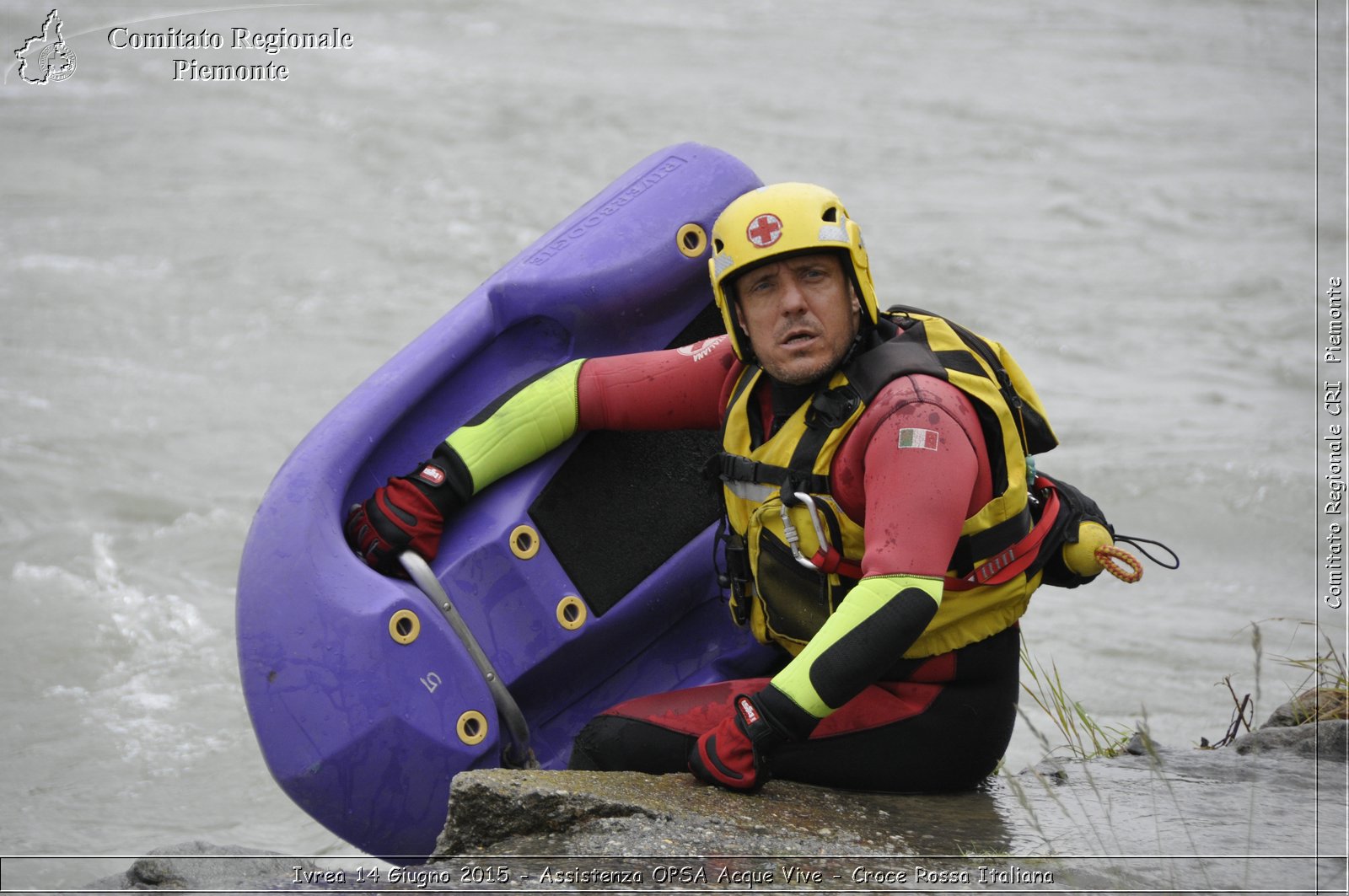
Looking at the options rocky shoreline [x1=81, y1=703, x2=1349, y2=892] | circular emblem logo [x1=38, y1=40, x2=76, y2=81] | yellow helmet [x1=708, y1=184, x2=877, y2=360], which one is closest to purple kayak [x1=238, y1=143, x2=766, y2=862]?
rocky shoreline [x1=81, y1=703, x2=1349, y2=892]

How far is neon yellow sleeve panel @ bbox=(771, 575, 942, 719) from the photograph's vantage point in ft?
8.49

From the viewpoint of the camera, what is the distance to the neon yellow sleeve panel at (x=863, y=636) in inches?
102

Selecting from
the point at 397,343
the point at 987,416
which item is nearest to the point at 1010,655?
the point at 987,416

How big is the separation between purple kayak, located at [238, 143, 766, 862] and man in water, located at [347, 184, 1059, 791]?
0.55ft

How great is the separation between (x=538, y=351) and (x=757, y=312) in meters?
0.85

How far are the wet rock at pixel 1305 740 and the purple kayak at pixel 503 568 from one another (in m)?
1.24

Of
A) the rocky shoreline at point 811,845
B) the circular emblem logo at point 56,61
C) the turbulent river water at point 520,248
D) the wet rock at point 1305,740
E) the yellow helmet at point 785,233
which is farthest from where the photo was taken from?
the circular emblem logo at point 56,61

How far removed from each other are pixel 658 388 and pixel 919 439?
82 centimetres

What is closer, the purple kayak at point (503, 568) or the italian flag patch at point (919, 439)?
the italian flag patch at point (919, 439)

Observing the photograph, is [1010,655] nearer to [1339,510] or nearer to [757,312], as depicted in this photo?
[757,312]

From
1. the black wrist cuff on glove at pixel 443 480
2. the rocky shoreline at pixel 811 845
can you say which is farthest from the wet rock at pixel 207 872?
the black wrist cuff on glove at pixel 443 480

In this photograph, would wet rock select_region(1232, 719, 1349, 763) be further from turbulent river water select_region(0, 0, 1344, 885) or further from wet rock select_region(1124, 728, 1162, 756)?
turbulent river water select_region(0, 0, 1344, 885)

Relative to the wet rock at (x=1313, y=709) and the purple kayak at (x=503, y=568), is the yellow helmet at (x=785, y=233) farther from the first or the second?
the wet rock at (x=1313, y=709)

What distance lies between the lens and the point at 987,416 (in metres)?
2.80
